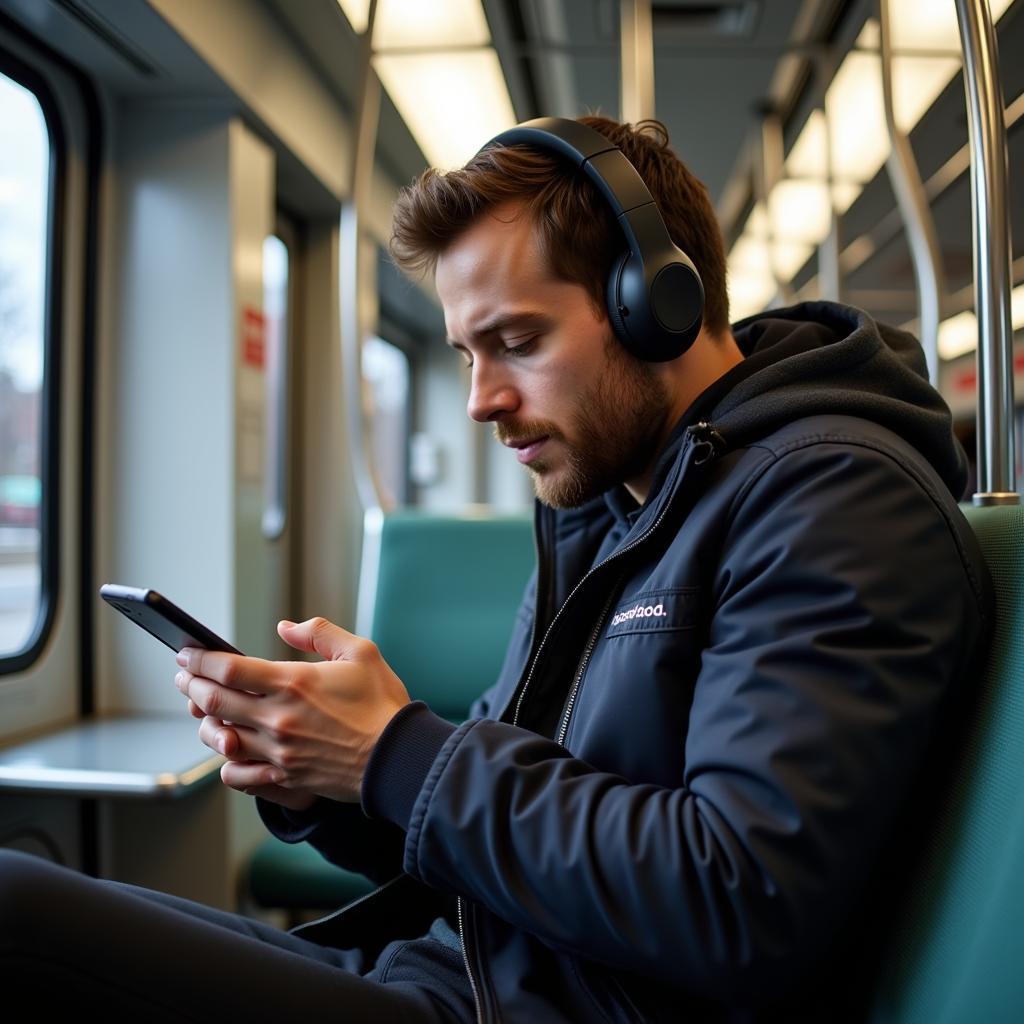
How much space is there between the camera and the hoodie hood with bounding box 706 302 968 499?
3.10ft

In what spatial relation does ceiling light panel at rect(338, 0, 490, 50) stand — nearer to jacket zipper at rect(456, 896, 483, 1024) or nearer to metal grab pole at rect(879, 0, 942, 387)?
metal grab pole at rect(879, 0, 942, 387)

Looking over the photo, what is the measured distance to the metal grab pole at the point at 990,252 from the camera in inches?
42.4

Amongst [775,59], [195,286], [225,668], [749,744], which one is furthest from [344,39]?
[749,744]

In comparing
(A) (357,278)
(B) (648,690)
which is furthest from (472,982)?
(A) (357,278)

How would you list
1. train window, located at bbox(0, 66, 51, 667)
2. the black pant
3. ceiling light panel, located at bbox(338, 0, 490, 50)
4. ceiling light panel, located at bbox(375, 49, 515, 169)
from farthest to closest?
ceiling light panel, located at bbox(375, 49, 515, 169), ceiling light panel, located at bbox(338, 0, 490, 50), train window, located at bbox(0, 66, 51, 667), the black pant

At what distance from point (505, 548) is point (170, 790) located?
2.94 ft

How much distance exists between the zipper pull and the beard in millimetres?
225

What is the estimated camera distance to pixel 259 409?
276cm

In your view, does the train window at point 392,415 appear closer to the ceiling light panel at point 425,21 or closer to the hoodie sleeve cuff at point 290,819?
the ceiling light panel at point 425,21

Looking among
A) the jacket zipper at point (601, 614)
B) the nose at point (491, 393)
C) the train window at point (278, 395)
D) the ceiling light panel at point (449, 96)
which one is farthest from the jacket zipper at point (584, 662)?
the train window at point (278, 395)

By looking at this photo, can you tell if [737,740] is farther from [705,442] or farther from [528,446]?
[528,446]

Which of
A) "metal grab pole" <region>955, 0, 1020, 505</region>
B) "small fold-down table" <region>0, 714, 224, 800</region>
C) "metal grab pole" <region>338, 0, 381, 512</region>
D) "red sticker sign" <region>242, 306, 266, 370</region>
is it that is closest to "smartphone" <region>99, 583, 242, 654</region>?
"metal grab pole" <region>955, 0, 1020, 505</region>

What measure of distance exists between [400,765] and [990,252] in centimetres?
91

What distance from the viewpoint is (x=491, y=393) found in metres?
1.21
